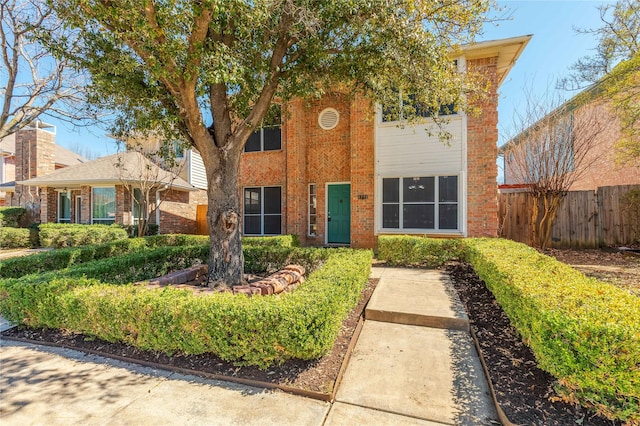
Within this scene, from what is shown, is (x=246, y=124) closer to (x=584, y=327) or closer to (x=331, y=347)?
(x=331, y=347)

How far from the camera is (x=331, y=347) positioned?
346 centimetres

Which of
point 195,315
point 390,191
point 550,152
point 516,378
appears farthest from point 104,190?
point 550,152

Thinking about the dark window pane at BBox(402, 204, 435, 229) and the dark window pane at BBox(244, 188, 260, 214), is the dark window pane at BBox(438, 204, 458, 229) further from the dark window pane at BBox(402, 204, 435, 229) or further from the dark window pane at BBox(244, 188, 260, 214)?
the dark window pane at BBox(244, 188, 260, 214)

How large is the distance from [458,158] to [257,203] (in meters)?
8.04

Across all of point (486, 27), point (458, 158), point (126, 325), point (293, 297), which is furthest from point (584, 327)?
point (458, 158)

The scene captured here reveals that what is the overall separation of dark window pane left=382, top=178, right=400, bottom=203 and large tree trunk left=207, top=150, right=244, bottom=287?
19.6ft

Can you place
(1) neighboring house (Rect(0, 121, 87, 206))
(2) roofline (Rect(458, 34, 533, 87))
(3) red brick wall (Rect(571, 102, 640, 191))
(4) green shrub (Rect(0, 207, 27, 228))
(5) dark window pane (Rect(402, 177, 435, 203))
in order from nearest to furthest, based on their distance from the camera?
(2) roofline (Rect(458, 34, 533, 87)), (5) dark window pane (Rect(402, 177, 435, 203)), (3) red brick wall (Rect(571, 102, 640, 191)), (4) green shrub (Rect(0, 207, 27, 228)), (1) neighboring house (Rect(0, 121, 87, 206))

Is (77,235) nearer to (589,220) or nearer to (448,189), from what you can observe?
(448,189)

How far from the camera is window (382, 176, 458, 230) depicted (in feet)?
31.0

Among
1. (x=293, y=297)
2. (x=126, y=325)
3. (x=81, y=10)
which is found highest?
(x=81, y=10)

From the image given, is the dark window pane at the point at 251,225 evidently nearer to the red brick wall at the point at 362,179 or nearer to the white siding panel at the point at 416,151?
the red brick wall at the point at 362,179

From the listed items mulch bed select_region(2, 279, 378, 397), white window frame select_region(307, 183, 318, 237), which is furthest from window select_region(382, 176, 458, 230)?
mulch bed select_region(2, 279, 378, 397)

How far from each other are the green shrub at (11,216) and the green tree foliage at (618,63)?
25.4 metres

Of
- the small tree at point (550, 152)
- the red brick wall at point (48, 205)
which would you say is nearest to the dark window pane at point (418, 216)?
the small tree at point (550, 152)
